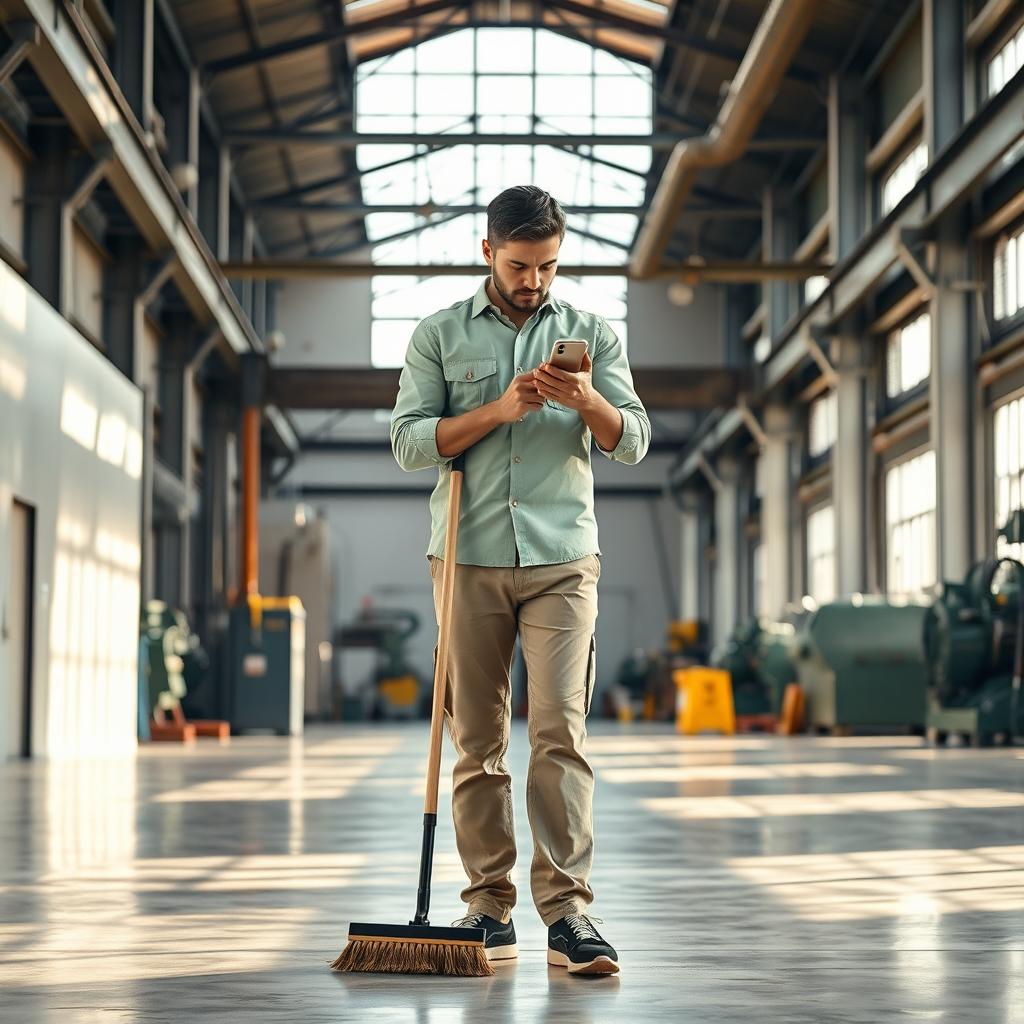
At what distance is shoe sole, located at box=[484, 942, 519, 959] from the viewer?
334 centimetres

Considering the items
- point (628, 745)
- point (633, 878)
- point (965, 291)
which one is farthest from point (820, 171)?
point (633, 878)

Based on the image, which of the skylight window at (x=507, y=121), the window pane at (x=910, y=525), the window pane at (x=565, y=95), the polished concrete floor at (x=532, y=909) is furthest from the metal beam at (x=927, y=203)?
the polished concrete floor at (x=532, y=909)

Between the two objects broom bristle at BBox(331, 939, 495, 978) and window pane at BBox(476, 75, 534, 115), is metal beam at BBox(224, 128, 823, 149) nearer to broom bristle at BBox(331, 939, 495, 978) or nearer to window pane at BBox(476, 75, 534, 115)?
window pane at BBox(476, 75, 534, 115)

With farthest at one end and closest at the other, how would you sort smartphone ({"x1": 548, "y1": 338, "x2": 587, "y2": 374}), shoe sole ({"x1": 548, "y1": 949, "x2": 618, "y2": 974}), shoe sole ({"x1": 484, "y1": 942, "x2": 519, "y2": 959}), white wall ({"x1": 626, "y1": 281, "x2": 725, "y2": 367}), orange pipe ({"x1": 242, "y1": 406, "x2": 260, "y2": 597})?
white wall ({"x1": 626, "y1": 281, "x2": 725, "y2": 367}), orange pipe ({"x1": 242, "y1": 406, "x2": 260, "y2": 597}), shoe sole ({"x1": 484, "y1": 942, "x2": 519, "y2": 959}), smartphone ({"x1": 548, "y1": 338, "x2": 587, "y2": 374}), shoe sole ({"x1": 548, "y1": 949, "x2": 618, "y2": 974})

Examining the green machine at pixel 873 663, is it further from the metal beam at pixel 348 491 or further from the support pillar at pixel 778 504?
the metal beam at pixel 348 491

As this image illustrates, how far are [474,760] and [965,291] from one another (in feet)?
51.1

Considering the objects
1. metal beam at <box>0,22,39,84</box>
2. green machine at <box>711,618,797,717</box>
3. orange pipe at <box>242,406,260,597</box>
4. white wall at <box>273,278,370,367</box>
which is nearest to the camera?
metal beam at <box>0,22,39,84</box>

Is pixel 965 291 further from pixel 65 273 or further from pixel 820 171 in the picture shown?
pixel 65 273

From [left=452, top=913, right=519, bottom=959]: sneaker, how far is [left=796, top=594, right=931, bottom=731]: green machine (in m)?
16.3

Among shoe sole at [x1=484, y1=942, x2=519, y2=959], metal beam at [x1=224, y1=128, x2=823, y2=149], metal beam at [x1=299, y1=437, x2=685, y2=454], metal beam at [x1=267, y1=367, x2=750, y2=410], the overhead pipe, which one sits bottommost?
shoe sole at [x1=484, y1=942, x2=519, y2=959]

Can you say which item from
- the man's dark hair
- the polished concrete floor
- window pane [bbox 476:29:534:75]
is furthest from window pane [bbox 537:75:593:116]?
the man's dark hair

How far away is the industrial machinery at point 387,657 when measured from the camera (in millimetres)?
35188

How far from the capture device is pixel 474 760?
11.4 feet

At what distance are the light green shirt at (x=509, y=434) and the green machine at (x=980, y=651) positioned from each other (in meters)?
11.8
